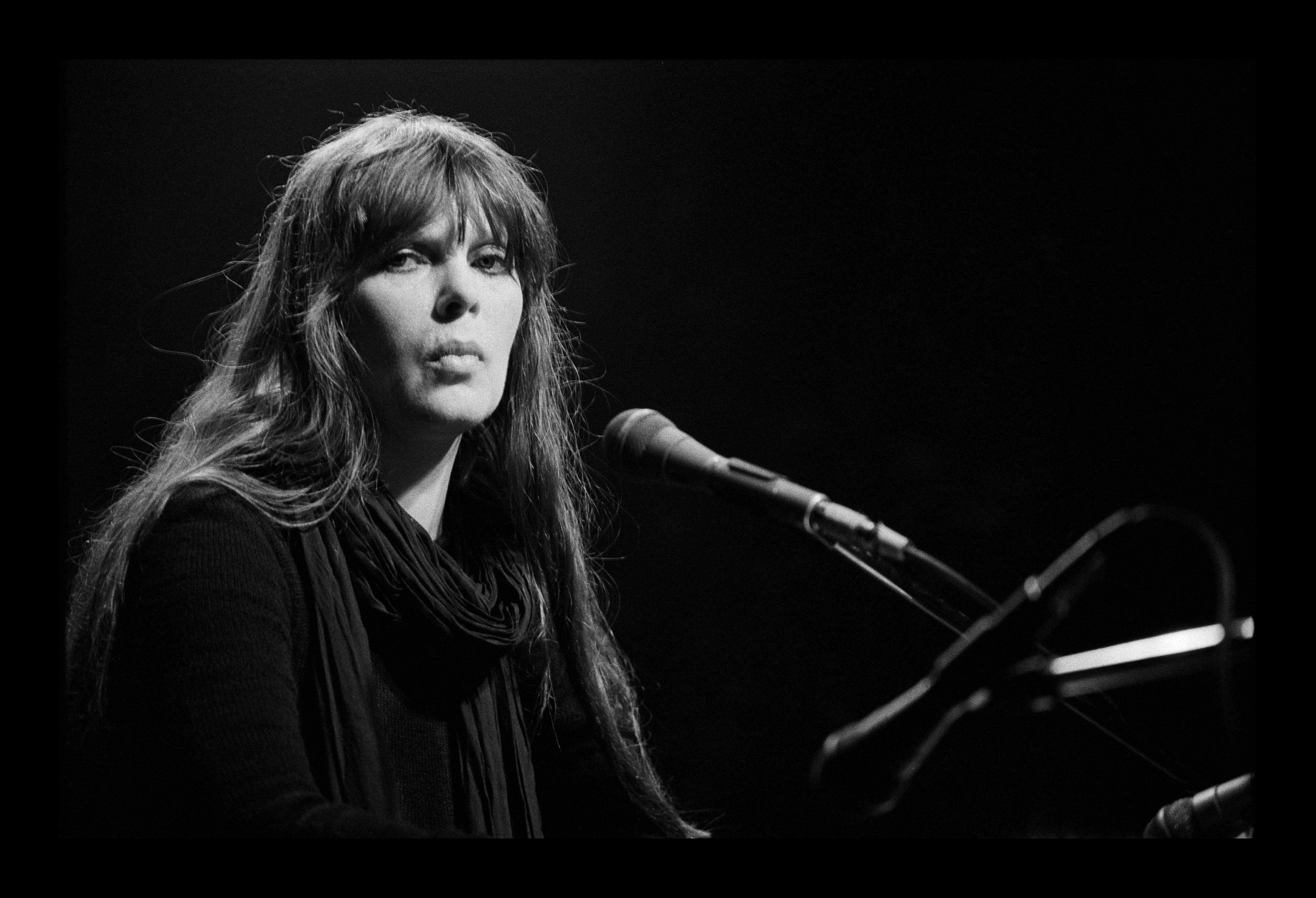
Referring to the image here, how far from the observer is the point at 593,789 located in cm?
183

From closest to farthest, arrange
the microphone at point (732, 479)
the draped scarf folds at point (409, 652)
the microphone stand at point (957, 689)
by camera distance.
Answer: the microphone stand at point (957, 689) < the microphone at point (732, 479) < the draped scarf folds at point (409, 652)

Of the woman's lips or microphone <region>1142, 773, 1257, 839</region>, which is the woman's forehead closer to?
the woman's lips

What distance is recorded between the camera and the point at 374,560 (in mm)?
1597

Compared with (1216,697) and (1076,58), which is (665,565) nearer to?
(1216,697)

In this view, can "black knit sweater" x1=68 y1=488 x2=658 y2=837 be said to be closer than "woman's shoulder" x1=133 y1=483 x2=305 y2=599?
Yes

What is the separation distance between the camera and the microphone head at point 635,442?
4.89ft

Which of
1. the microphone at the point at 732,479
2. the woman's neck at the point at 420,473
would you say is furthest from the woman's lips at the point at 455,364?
the microphone at the point at 732,479

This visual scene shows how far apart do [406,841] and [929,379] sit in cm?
107

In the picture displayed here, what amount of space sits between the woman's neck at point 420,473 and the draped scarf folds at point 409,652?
62 millimetres

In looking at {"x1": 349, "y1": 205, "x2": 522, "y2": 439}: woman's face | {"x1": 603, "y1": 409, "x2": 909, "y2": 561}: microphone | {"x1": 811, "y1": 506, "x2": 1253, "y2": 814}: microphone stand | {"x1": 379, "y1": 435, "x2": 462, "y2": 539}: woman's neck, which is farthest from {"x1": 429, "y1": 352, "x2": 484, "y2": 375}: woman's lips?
{"x1": 811, "y1": 506, "x2": 1253, "y2": 814}: microphone stand

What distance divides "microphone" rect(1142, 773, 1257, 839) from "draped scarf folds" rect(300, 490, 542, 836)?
2.94ft

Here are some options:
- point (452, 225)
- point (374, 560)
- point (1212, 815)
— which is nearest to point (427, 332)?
point (452, 225)

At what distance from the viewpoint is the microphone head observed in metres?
1.49

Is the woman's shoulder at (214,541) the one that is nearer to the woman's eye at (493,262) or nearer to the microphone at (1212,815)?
the woman's eye at (493,262)
